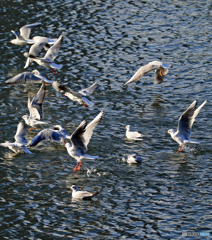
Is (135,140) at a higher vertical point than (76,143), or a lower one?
lower

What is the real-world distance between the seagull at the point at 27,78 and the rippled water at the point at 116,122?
0.65m

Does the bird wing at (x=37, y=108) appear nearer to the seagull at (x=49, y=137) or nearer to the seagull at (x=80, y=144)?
the seagull at (x=49, y=137)

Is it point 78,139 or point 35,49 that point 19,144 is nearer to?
point 78,139

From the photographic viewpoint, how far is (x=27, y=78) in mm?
21984

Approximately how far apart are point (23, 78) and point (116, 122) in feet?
19.4

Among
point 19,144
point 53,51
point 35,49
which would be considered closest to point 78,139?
point 19,144

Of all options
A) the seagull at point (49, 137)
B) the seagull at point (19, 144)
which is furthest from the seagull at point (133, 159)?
the seagull at point (19, 144)

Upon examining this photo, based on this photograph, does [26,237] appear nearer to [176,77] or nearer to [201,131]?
[201,131]

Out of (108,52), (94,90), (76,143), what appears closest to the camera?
(76,143)

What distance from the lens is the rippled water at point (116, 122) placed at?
40.2 feet

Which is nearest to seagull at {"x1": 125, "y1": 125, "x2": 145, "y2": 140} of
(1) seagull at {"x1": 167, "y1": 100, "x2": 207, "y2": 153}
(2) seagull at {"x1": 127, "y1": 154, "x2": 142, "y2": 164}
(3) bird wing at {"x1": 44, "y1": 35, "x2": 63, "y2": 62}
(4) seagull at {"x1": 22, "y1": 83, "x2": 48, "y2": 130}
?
(1) seagull at {"x1": 167, "y1": 100, "x2": 207, "y2": 153}

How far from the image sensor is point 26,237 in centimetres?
1172

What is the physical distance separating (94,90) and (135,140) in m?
5.36

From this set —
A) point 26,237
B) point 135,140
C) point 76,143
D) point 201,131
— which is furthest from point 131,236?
point 201,131
